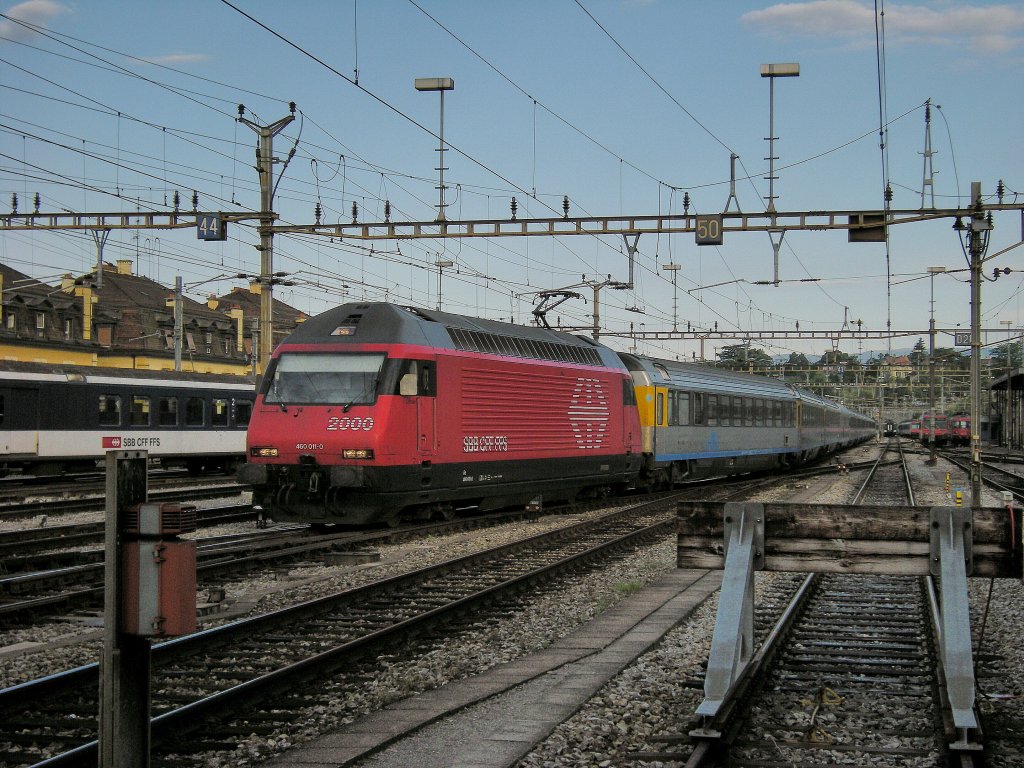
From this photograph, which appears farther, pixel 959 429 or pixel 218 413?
pixel 959 429

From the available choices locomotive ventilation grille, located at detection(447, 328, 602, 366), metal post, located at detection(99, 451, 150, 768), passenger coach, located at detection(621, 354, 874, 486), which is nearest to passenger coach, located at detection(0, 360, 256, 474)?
locomotive ventilation grille, located at detection(447, 328, 602, 366)

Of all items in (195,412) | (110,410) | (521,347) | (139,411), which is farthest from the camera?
(195,412)

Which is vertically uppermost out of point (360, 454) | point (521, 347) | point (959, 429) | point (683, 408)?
point (521, 347)

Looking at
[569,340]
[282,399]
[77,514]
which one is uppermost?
[569,340]

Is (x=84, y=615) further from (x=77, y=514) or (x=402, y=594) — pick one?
(x=77, y=514)

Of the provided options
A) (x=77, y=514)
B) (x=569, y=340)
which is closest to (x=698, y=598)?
(x=569, y=340)

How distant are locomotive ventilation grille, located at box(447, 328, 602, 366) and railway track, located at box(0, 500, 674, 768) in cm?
470

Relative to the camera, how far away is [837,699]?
6535 mm

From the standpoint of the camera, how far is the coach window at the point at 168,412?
94.2 ft

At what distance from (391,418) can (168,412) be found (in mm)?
16223

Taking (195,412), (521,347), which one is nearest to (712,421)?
(521,347)

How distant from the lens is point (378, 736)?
5.76m

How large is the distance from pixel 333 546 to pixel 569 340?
8.53m

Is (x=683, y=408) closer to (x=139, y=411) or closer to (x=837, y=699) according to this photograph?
(x=139, y=411)
